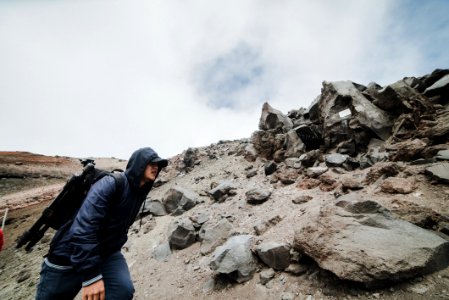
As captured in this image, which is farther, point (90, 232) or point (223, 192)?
point (223, 192)

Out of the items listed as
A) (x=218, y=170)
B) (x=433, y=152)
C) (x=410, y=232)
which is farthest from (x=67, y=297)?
(x=218, y=170)

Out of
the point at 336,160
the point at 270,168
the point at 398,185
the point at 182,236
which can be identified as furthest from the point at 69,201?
the point at 270,168

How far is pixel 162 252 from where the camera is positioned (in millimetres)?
7281

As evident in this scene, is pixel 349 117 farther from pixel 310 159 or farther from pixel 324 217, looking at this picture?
pixel 324 217

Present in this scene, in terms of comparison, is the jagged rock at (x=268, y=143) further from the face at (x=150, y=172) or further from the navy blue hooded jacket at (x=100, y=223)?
the navy blue hooded jacket at (x=100, y=223)

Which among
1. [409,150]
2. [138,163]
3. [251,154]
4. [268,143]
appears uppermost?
[268,143]

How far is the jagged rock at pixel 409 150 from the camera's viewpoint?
601cm

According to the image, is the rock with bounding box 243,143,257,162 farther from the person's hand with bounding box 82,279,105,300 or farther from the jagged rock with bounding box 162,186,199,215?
the person's hand with bounding box 82,279,105,300

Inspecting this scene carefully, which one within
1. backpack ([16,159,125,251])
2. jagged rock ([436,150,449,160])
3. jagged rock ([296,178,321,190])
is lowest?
backpack ([16,159,125,251])

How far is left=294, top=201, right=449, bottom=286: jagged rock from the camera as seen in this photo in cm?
314

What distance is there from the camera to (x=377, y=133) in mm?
8016

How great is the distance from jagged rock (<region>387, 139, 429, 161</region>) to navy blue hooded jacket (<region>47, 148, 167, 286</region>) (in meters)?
6.11

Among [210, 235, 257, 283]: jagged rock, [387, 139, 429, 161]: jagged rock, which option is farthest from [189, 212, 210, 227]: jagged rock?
[387, 139, 429, 161]: jagged rock

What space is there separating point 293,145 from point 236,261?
20.8ft
